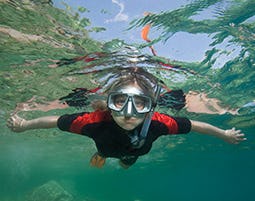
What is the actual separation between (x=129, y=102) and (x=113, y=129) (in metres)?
1.32

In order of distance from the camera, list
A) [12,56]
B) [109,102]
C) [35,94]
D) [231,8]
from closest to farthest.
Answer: [109,102]
[231,8]
[12,56]
[35,94]

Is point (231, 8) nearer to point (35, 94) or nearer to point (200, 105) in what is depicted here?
point (200, 105)

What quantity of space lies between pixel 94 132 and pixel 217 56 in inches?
353

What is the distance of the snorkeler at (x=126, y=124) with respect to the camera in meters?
6.84

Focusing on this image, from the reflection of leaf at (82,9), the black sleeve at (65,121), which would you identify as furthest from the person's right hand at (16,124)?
the reflection of leaf at (82,9)

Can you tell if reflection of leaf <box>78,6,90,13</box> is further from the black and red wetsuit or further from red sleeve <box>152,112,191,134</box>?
red sleeve <box>152,112,191,134</box>

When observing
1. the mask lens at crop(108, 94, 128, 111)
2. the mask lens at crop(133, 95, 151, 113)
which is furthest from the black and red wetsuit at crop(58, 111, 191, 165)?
the mask lens at crop(108, 94, 128, 111)

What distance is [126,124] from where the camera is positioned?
686 cm

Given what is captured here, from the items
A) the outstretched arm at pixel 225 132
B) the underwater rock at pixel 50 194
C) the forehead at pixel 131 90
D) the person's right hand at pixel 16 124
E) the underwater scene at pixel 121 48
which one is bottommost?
the underwater rock at pixel 50 194

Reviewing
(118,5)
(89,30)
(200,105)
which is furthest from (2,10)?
(200,105)

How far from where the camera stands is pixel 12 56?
541 inches

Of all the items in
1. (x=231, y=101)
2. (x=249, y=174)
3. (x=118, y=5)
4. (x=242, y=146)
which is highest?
(x=118, y=5)

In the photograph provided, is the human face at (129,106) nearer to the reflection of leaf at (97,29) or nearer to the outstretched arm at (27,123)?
the outstretched arm at (27,123)

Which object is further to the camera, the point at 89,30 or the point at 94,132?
the point at 89,30
